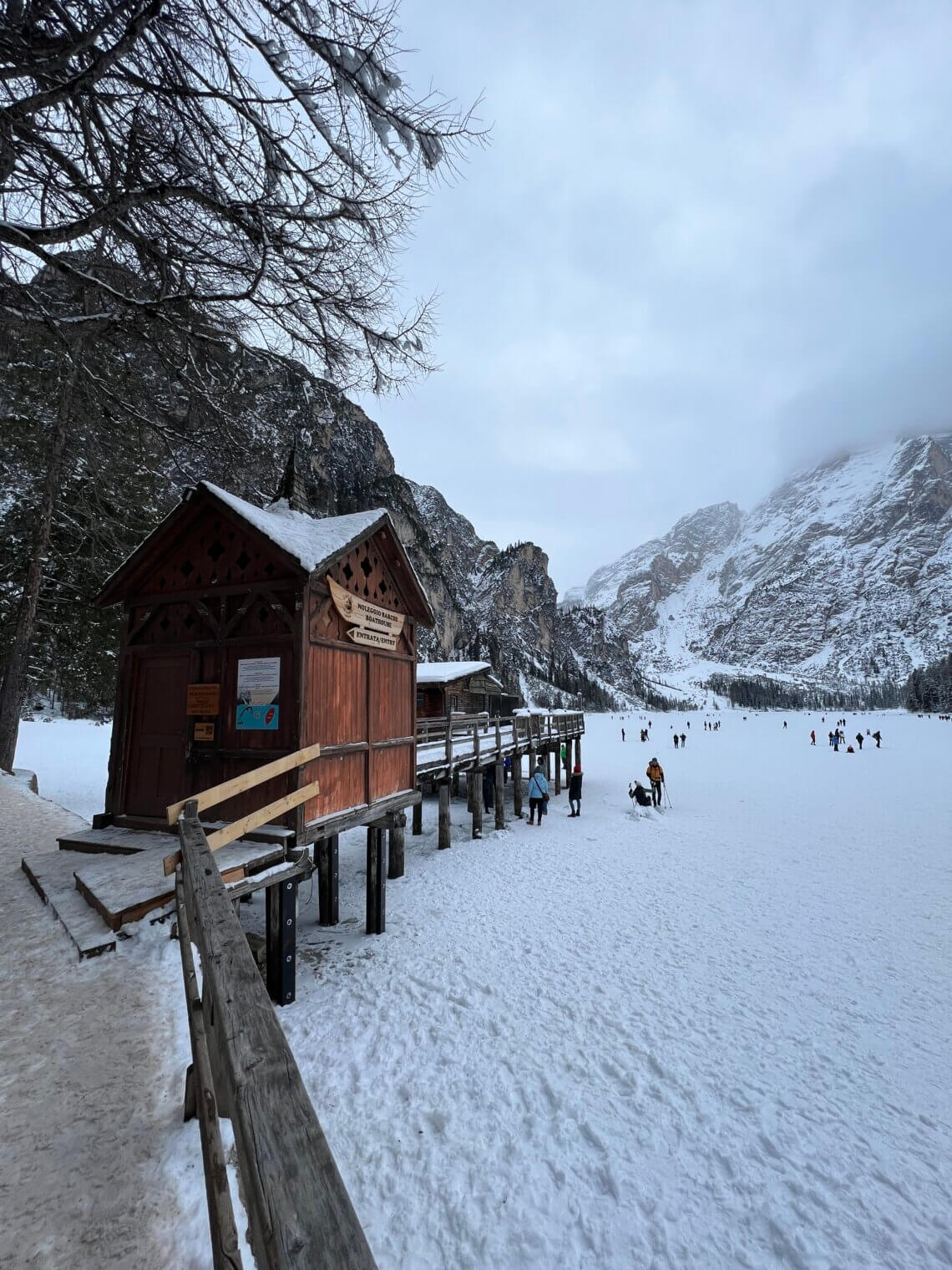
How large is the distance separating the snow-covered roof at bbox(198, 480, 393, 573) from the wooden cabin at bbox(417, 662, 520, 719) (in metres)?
13.7

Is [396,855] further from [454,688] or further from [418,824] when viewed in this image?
[454,688]

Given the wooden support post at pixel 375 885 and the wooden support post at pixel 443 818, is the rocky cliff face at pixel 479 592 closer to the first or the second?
the wooden support post at pixel 443 818

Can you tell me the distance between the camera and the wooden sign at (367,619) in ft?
25.9

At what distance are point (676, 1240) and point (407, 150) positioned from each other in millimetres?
8551

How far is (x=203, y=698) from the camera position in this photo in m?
7.51

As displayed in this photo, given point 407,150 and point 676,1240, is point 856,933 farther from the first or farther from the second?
point 407,150

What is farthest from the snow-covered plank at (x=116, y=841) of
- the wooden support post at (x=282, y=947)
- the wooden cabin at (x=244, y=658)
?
the wooden support post at (x=282, y=947)

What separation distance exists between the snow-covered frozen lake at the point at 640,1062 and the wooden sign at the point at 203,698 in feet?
12.5

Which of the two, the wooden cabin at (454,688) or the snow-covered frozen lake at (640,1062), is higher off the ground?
the wooden cabin at (454,688)

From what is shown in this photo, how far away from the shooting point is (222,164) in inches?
180

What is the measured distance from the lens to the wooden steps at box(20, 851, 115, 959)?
15.2 feet

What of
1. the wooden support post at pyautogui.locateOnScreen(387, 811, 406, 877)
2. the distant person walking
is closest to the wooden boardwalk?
the wooden support post at pyautogui.locateOnScreen(387, 811, 406, 877)

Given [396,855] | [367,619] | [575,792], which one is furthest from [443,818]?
[367,619]

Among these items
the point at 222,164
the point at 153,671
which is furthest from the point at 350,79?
the point at 153,671
